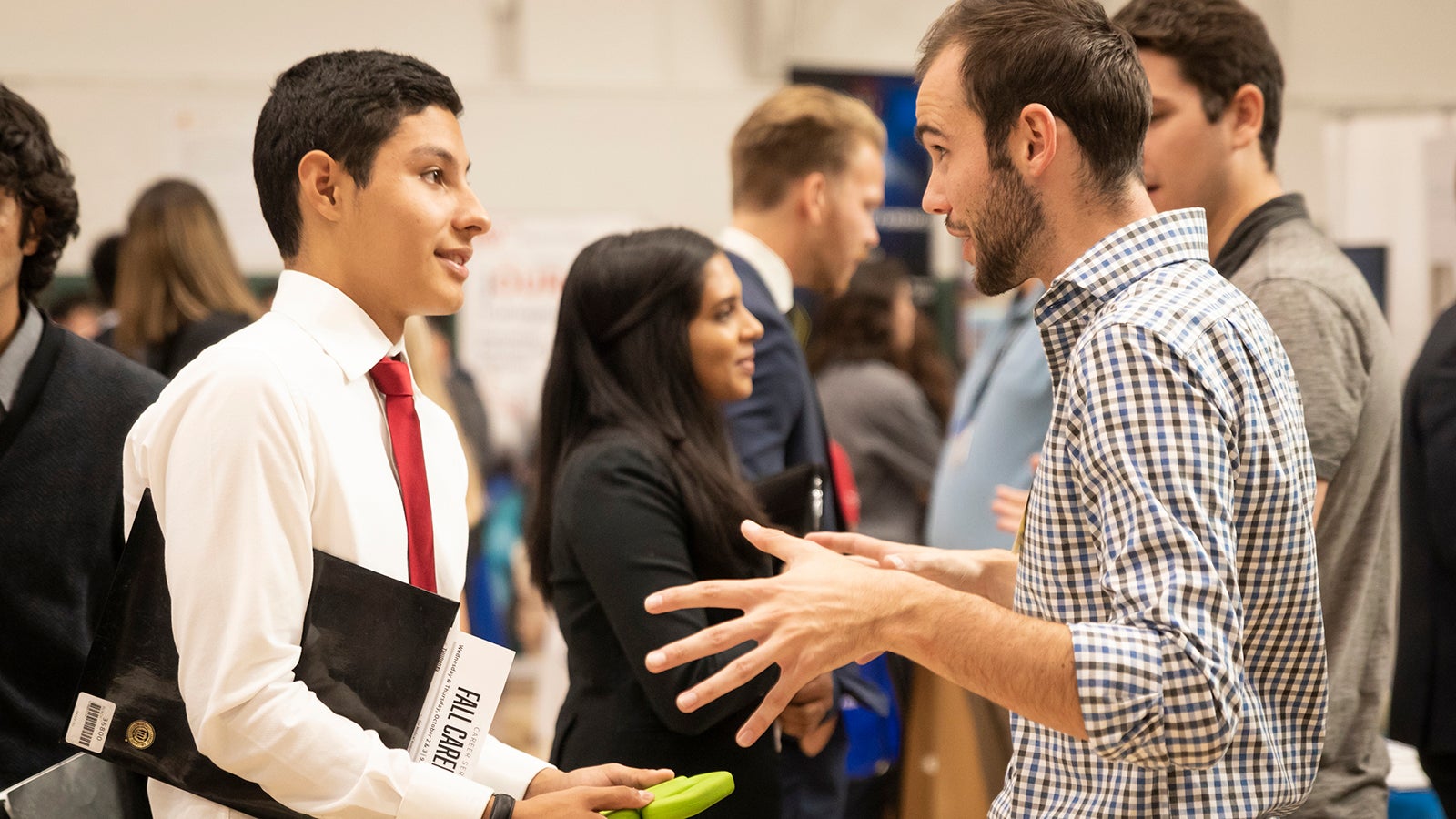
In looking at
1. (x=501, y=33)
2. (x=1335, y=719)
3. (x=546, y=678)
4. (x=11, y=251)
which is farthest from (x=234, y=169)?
(x=1335, y=719)

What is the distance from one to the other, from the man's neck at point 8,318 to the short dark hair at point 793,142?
169cm

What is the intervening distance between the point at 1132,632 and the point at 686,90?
5980 millimetres

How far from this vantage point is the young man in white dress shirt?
4.20 ft

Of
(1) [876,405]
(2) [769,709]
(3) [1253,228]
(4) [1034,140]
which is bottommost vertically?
(1) [876,405]

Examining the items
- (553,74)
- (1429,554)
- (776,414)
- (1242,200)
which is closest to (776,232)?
(776,414)

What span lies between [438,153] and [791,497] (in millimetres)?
955

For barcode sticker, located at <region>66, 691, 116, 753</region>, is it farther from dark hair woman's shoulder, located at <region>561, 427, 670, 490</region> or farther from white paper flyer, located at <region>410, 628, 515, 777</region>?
dark hair woman's shoulder, located at <region>561, 427, 670, 490</region>

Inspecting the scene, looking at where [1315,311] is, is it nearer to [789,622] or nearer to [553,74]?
[789,622]

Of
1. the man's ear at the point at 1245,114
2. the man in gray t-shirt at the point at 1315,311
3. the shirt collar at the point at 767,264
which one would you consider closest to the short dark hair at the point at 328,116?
the man in gray t-shirt at the point at 1315,311

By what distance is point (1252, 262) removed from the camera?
2057 mm

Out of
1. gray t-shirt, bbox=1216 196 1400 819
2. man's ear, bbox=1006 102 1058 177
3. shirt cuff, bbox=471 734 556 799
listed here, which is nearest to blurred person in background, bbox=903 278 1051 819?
gray t-shirt, bbox=1216 196 1400 819

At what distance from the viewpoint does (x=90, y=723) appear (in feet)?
4.37

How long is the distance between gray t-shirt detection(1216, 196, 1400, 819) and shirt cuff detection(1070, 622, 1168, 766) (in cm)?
83

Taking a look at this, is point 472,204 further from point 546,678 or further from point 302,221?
point 546,678
